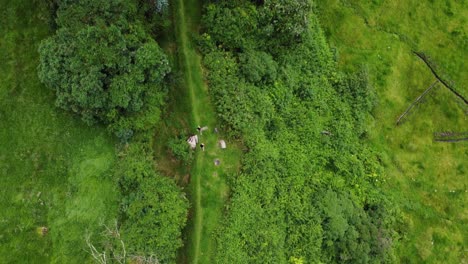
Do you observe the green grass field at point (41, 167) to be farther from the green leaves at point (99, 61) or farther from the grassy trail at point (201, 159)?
the grassy trail at point (201, 159)

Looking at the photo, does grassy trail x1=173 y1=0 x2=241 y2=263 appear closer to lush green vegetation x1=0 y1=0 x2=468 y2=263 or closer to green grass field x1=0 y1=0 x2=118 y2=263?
lush green vegetation x1=0 y1=0 x2=468 y2=263

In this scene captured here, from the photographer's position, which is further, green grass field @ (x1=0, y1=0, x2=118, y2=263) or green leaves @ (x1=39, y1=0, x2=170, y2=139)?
green grass field @ (x1=0, y1=0, x2=118, y2=263)

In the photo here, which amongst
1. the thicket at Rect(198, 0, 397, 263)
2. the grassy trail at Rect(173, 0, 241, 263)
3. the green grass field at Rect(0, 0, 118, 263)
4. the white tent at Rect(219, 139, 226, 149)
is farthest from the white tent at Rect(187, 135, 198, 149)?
the green grass field at Rect(0, 0, 118, 263)

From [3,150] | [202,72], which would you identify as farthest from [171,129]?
[3,150]

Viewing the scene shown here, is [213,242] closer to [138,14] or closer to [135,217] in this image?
[135,217]

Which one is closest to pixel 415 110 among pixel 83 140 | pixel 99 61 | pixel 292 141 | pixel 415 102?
pixel 415 102

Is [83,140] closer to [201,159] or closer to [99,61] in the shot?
[99,61]
